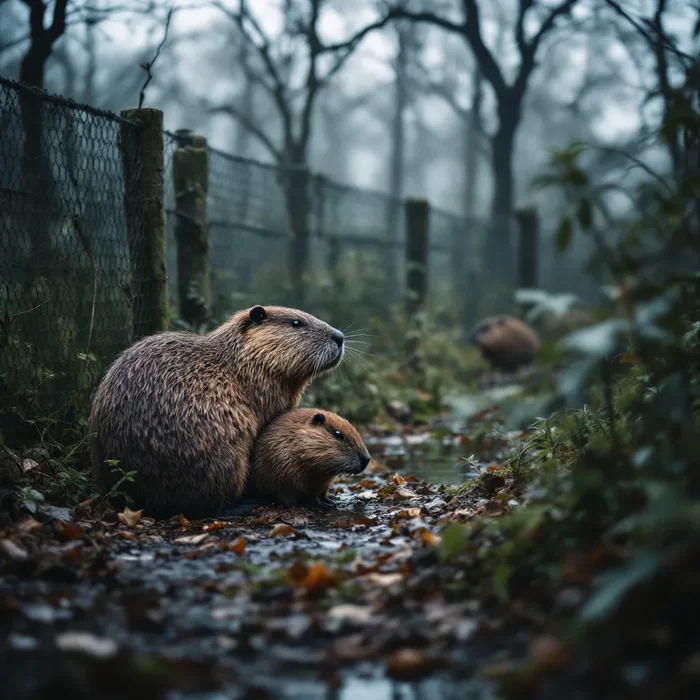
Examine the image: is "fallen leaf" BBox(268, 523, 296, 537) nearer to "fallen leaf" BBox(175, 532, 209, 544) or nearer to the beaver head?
"fallen leaf" BBox(175, 532, 209, 544)

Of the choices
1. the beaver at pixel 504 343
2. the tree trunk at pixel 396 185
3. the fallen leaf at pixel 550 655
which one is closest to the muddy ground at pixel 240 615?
the fallen leaf at pixel 550 655

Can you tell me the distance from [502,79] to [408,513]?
1156 cm

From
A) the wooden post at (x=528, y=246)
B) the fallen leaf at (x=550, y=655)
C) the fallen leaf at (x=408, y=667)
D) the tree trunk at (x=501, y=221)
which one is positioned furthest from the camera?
the tree trunk at (x=501, y=221)

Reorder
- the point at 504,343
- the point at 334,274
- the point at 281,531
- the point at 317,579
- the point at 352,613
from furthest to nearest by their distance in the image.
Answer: the point at 504,343
the point at 334,274
the point at 281,531
the point at 317,579
the point at 352,613

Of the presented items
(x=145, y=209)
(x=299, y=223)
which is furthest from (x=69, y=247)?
(x=299, y=223)

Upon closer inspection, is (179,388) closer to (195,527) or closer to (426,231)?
(195,527)

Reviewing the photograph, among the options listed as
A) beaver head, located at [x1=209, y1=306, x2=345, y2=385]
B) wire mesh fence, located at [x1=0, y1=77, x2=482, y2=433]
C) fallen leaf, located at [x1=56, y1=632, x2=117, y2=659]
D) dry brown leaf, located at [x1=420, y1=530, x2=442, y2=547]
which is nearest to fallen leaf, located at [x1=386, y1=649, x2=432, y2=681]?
fallen leaf, located at [x1=56, y1=632, x2=117, y2=659]

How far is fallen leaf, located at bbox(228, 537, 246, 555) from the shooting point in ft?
12.5

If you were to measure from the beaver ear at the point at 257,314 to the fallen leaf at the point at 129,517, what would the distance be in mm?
1413

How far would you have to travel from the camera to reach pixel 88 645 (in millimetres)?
2467

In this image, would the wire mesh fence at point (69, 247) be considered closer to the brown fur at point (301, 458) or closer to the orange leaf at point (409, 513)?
the brown fur at point (301, 458)

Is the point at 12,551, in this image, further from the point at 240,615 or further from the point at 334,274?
the point at 334,274

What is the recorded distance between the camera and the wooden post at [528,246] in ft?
46.7

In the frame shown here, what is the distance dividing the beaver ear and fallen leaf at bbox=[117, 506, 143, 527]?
141 cm
